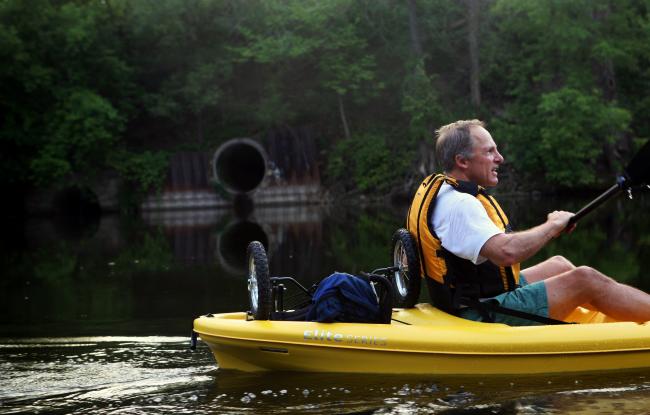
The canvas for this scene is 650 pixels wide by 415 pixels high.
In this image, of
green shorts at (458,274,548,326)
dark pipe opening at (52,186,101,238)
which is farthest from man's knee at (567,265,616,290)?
dark pipe opening at (52,186,101,238)

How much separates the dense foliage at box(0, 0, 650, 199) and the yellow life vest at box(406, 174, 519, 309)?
21.0 m

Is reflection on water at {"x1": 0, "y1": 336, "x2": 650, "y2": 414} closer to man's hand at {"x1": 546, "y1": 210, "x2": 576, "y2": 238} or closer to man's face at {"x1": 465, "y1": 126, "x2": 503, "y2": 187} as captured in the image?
man's hand at {"x1": 546, "y1": 210, "x2": 576, "y2": 238}

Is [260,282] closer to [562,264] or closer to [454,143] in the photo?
[454,143]

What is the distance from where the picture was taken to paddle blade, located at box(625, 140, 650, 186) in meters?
5.69

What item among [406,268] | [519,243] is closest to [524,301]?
[519,243]

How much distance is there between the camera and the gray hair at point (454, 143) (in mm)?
5527

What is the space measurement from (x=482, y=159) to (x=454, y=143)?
0.57 ft

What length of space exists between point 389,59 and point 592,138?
7.57 m

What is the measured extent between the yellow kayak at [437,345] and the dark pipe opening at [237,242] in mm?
5892

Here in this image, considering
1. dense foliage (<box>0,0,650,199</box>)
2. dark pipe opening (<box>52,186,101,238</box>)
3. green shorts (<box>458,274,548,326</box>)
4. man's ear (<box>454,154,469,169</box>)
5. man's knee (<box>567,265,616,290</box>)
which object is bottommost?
green shorts (<box>458,274,548,326</box>)

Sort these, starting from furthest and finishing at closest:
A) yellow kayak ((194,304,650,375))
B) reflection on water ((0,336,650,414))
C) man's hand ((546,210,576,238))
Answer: yellow kayak ((194,304,650,375)) < man's hand ((546,210,576,238)) < reflection on water ((0,336,650,414))

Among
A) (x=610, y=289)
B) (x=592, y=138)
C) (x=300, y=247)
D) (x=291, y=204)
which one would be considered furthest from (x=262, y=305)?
(x=291, y=204)

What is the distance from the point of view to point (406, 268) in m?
5.83

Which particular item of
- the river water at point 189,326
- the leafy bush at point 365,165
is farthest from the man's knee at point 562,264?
the leafy bush at point 365,165
